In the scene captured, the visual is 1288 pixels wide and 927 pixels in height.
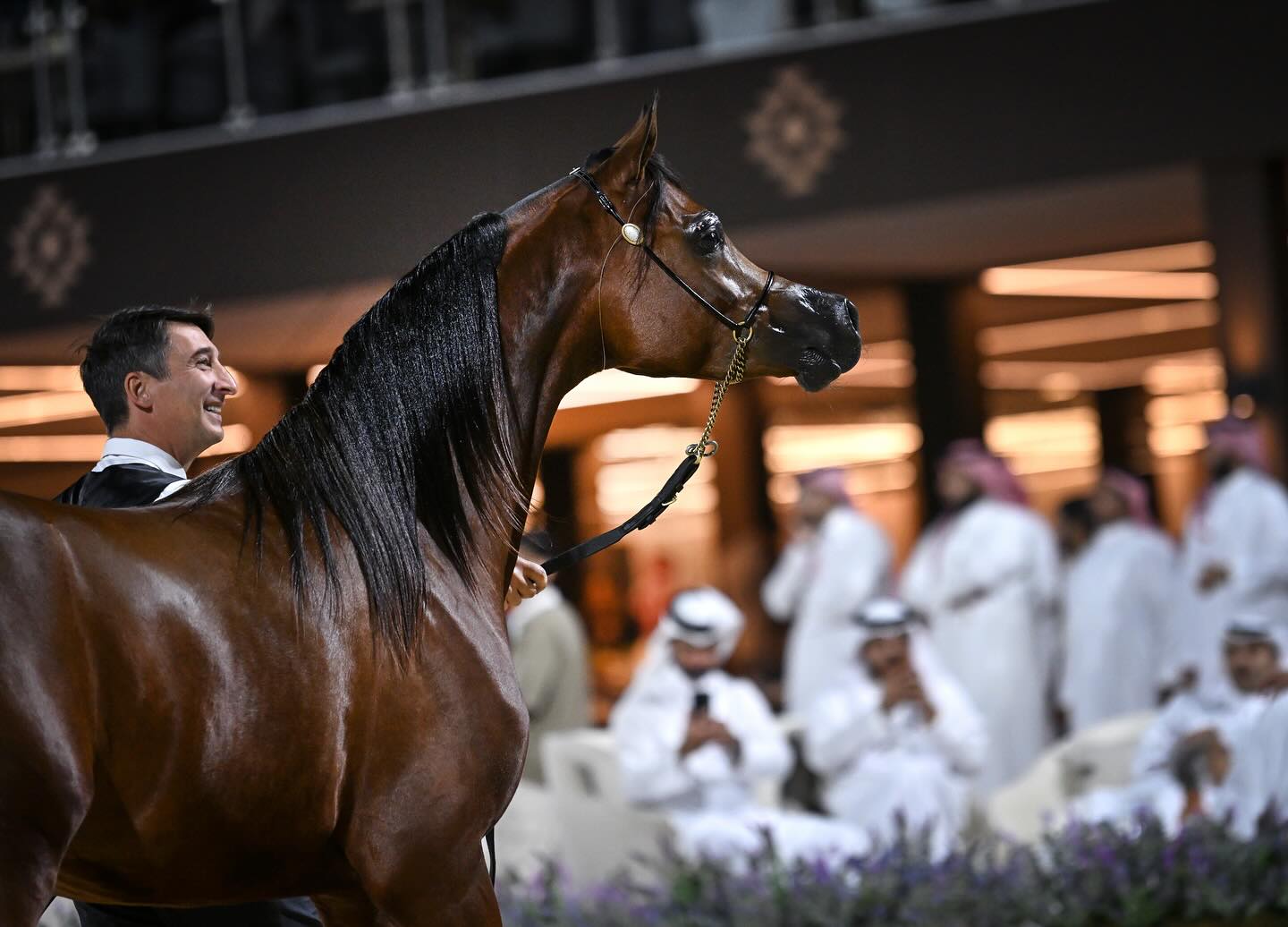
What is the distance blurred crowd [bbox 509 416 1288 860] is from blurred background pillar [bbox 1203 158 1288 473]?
0.62m

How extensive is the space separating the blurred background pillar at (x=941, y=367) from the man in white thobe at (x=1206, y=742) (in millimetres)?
4314

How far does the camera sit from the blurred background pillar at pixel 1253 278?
724cm

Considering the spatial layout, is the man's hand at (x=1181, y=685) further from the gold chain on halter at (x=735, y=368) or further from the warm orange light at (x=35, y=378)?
the warm orange light at (x=35, y=378)

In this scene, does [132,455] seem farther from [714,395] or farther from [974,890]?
[974,890]

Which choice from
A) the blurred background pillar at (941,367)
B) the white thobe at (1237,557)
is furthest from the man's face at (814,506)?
the blurred background pillar at (941,367)

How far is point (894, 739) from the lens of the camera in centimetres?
556

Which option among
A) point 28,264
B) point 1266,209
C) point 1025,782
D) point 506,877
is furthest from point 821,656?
point 28,264

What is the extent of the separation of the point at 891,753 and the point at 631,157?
373cm

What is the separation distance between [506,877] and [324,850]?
8.93 ft

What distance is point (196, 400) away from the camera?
2184mm

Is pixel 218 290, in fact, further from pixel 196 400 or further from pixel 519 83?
pixel 196 400

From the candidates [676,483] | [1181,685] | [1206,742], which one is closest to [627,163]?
[676,483]

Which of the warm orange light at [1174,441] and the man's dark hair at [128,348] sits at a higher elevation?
the man's dark hair at [128,348]

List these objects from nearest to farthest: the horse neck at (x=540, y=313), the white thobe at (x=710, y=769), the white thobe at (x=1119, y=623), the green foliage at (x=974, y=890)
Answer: the horse neck at (x=540, y=313) < the green foliage at (x=974, y=890) < the white thobe at (x=710, y=769) < the white thobe at (x=1119, y=623)
